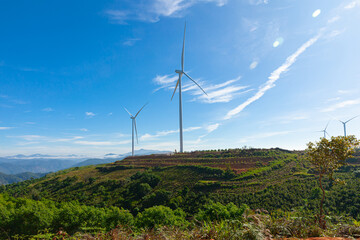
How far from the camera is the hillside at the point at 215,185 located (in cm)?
4862

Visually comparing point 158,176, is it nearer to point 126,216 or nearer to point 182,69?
point 126,216

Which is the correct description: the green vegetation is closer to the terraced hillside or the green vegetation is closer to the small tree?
the terraced hillside

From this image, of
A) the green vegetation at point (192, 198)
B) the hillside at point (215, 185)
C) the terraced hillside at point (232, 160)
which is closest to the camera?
the green vegetation at point (192, 198)

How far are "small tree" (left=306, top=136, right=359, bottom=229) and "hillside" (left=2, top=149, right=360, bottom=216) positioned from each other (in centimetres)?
3008

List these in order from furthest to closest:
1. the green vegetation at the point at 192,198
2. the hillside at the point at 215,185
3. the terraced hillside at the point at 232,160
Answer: the terraced hillside at the point at 232,160 → the hillside at the point at 215,185 → the green vegetation at the point at 192,198

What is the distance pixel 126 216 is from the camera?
1591 inches

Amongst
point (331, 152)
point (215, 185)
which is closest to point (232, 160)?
point (215, 185)

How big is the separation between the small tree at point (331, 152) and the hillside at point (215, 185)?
30.1m

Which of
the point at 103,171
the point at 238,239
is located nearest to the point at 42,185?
the point at 103,171

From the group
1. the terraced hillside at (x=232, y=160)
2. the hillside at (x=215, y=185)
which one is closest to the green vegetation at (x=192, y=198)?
the hillside at (x=215, y=185)

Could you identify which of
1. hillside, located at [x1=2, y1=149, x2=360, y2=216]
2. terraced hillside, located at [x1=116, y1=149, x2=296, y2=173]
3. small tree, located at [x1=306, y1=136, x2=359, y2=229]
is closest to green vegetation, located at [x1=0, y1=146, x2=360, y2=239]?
hillside, located at [x1=2, y1=149, x2=360, y2=216]

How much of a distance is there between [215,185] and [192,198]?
1002 centimetres

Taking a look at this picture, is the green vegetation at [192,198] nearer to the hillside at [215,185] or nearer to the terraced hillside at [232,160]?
the hillside at [215,185]

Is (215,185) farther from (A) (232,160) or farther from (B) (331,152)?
(B) (331,152)
